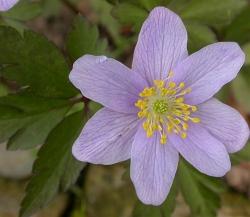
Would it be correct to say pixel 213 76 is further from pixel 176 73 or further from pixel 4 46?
pixel 4 46

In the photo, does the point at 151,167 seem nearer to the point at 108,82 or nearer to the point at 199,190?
the point at 108,82

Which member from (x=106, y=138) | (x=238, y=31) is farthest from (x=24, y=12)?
(x=238, y=31)

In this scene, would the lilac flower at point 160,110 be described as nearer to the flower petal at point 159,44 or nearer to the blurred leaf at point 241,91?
the flower petal at point 159,44

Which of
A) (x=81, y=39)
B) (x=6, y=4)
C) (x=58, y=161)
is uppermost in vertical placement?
(x=6, y=4)

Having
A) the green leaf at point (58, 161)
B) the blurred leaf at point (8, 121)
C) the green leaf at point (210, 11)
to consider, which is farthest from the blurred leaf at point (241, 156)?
the blurred leaf at point (8, 121)

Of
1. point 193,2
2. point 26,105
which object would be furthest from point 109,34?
point 26,105

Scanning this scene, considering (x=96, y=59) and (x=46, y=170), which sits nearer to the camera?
(x=96, y=59)

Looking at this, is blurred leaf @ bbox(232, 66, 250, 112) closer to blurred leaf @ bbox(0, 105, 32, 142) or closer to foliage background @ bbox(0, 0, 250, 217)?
foliage background @ bbox(0, 0, 250, 217)
